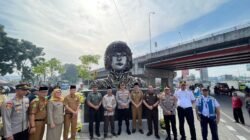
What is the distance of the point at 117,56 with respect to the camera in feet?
28.8

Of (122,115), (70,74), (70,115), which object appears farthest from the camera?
(70,74)

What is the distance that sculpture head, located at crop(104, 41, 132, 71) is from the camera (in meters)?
8.75

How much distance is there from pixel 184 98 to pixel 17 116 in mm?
5354

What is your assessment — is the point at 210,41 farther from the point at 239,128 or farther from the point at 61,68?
the point at 61,68

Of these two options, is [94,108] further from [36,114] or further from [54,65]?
[54,65]

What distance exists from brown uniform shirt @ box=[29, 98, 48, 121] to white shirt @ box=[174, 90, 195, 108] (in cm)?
→ 461

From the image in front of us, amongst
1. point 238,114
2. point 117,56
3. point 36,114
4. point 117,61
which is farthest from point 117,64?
point 238,114

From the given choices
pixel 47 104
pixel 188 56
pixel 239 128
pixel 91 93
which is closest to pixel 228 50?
pixel 188 56

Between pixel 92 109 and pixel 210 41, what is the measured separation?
22630 millimetres

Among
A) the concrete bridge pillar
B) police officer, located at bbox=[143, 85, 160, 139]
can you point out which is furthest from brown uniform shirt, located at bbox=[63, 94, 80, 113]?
the concrete bridge pillar

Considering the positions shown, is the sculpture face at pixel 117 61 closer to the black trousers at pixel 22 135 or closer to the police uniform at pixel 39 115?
the police uniform at pixel 39 115

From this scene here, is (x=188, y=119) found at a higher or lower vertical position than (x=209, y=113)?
lower

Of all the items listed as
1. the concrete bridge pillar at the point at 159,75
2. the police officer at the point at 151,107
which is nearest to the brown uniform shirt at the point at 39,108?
the police officer at the point at 151,107

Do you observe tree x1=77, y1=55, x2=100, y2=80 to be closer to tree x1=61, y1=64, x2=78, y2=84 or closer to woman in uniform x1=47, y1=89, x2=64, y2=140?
woman in uniform x1=47, y1=89, x2=64, y2=140
